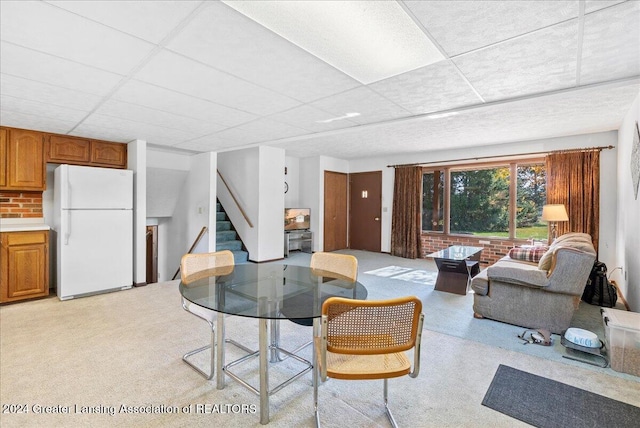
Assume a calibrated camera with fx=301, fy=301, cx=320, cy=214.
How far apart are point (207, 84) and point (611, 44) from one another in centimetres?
293

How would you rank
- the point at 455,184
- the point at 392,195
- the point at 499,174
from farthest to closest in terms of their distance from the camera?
the point at 392,195 < the point at 455,184 < the point at 499,174

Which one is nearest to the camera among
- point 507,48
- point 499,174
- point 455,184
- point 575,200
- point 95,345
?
point 507,48

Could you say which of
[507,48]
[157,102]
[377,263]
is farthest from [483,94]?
[377,263]

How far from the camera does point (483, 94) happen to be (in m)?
2.89

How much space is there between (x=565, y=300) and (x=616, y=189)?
287cm

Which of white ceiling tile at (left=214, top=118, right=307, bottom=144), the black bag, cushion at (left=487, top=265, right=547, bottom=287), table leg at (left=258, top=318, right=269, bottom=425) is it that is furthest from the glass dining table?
the black bag

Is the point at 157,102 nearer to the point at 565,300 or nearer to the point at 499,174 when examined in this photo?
the point at 565,300

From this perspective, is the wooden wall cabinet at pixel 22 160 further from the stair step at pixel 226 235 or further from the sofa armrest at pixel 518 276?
the sofa armrest at pixel 518 276

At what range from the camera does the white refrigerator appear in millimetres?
3764

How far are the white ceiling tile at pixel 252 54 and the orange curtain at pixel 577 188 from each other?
14.2ft

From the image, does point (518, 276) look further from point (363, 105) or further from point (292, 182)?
point (292, 182)

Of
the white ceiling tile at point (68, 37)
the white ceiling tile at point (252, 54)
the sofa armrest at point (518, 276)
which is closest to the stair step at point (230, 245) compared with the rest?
the white ceiling tile at point (252, 54)

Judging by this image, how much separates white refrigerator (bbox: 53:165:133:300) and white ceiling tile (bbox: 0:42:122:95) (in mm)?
1701

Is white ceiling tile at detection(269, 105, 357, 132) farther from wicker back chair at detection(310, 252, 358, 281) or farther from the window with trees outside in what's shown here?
the window with trees outside
